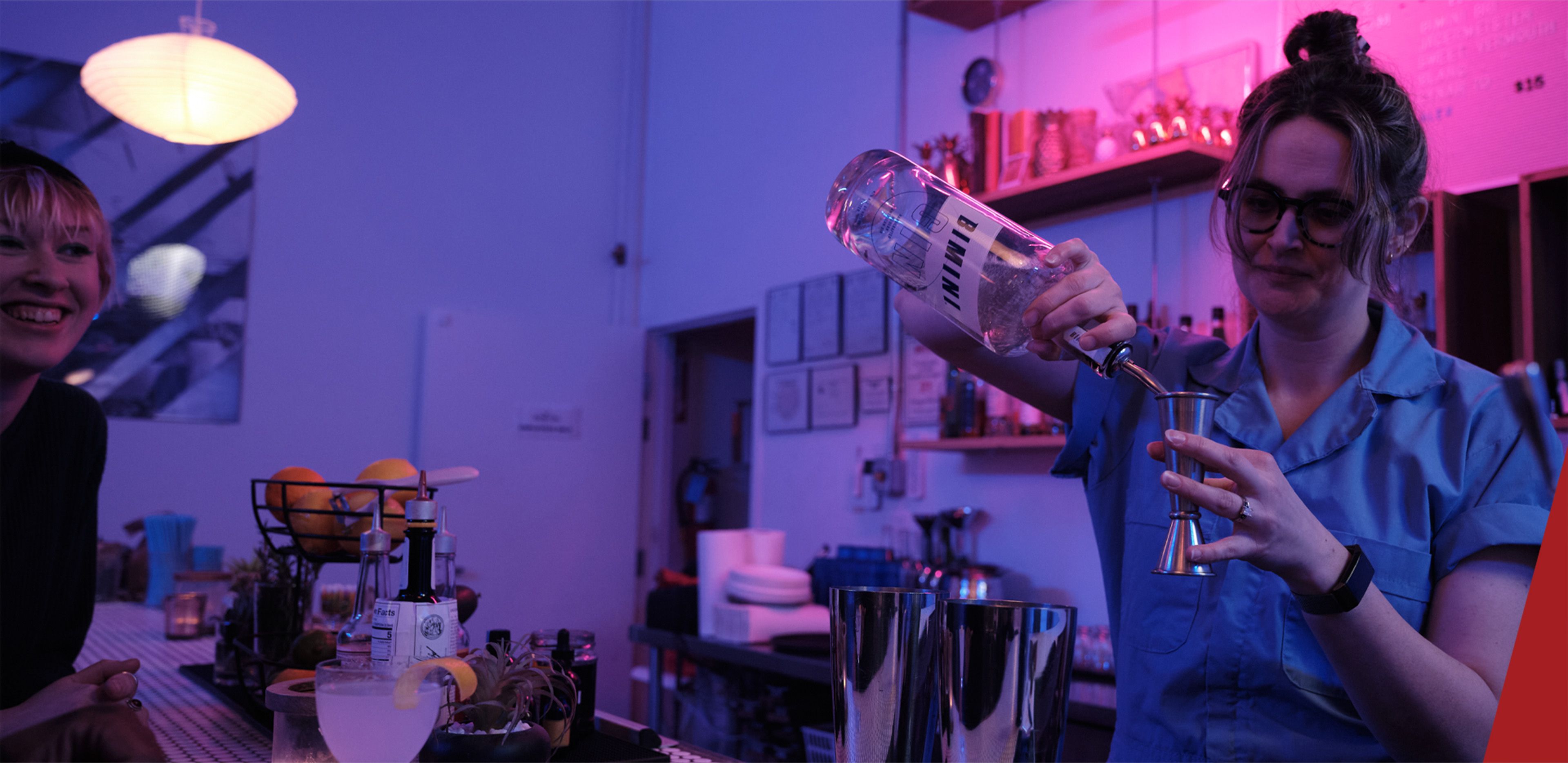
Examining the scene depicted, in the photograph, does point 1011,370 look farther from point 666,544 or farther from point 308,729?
point 666,544

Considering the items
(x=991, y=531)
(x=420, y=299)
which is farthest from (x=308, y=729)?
(x=420, y=299)

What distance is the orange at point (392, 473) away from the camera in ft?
4.33

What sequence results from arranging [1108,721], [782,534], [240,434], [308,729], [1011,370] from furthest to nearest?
1. [240,434]
2. [782,534]
3. [1108,721]
4. [1011,370]
5. [308,729]

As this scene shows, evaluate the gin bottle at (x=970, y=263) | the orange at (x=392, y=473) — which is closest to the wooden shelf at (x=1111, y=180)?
the gin bottle at (x=970, y=263)

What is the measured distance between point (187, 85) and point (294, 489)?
6.04 ft

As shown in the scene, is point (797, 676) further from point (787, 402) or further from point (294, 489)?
point (294, 489)

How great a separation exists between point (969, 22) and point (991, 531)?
5.54 ft

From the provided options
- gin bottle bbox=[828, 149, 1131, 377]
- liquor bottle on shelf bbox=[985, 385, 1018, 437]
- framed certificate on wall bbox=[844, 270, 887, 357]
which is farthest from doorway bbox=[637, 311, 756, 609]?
gin bottle bbox=[828, 149, 1131, 377]

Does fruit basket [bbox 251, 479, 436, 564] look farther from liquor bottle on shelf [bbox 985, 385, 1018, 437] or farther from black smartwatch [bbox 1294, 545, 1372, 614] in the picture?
liquor bottle on shelf [bbox 985, 385, 1018, 437]

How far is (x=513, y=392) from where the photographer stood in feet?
15.6

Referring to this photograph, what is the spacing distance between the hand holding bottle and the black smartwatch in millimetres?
252

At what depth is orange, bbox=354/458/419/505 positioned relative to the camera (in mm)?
1321

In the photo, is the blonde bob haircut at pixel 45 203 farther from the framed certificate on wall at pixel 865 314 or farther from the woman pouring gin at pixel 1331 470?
the framed certificate on wall at pixel 865 314

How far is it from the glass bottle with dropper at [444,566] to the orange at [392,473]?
26cm
